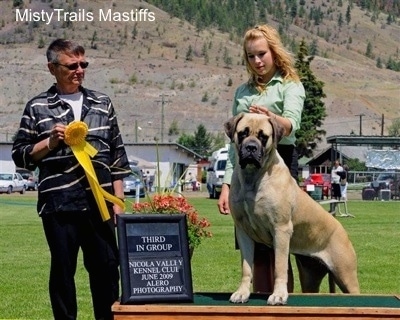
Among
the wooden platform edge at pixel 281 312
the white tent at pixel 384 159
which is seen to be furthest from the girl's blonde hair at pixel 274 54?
the white tent at pixel 384 159

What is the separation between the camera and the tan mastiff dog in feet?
17.1

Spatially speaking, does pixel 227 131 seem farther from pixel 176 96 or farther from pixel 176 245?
pixel 176 96

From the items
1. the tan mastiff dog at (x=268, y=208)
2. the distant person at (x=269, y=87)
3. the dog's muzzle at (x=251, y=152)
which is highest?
the distant person at (x=269, y=87)

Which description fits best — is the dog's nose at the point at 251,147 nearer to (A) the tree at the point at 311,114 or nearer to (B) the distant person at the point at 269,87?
(B) the distant person at the point at 269,87

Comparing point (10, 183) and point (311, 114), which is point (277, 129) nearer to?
point (10, 183)

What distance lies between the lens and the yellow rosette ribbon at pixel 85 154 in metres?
5.62

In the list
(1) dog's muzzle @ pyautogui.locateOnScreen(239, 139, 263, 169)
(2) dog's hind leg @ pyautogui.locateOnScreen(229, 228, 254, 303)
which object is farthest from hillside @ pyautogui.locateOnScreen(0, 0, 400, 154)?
(1) dog's muzzle @ pyautogui.locateOnScreen(239, 139, 263, 169)

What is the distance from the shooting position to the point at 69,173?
231 inches

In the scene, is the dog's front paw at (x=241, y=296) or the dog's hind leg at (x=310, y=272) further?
the dog's hind leg at (x=310, y=272)

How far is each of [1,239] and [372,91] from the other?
15720 centimetres

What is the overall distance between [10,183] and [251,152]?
50.3 metres

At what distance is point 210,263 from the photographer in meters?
12.8

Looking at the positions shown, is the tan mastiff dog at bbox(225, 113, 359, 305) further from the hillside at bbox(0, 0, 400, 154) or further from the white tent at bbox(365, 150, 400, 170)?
the hillside at bbox(0, 0, 400, 154)

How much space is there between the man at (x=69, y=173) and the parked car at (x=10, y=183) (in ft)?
159
